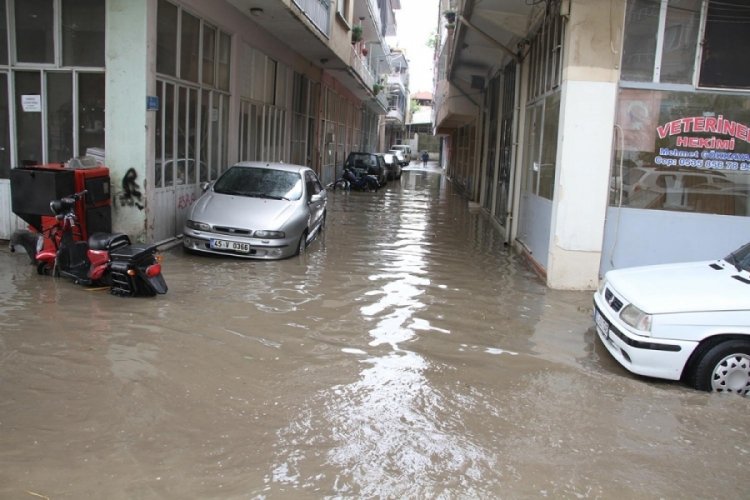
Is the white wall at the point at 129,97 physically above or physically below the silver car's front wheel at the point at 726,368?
above

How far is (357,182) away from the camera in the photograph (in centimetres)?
2552

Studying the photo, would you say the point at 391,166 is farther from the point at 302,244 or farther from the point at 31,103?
the point at 31,103

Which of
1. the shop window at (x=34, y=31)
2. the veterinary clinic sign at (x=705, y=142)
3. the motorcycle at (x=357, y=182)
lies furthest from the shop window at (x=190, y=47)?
the motorcycle at (x=357, y=182)

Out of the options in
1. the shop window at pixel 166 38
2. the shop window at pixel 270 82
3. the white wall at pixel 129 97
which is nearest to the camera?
the white wall at pixel 129 97

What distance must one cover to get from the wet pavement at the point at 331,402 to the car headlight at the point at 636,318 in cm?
49

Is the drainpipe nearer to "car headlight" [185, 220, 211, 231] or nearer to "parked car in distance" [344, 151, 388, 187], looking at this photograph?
"car headlight" [185, 220, 211, 231]

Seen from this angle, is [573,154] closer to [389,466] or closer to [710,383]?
[710,383]

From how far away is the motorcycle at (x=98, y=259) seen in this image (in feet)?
22.0

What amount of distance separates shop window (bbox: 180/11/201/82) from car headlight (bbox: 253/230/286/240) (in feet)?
10.4

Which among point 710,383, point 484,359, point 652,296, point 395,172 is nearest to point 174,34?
point 484,359

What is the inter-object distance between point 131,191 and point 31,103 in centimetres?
198

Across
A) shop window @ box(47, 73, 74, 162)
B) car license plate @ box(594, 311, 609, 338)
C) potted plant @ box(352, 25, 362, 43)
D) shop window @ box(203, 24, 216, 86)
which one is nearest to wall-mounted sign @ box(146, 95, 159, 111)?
shop window @ box(47, 73, 74, 162)

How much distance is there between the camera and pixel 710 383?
16.3 ft

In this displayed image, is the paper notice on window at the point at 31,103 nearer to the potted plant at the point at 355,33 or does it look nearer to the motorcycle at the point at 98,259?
the motorcycle at the point at 98,259
